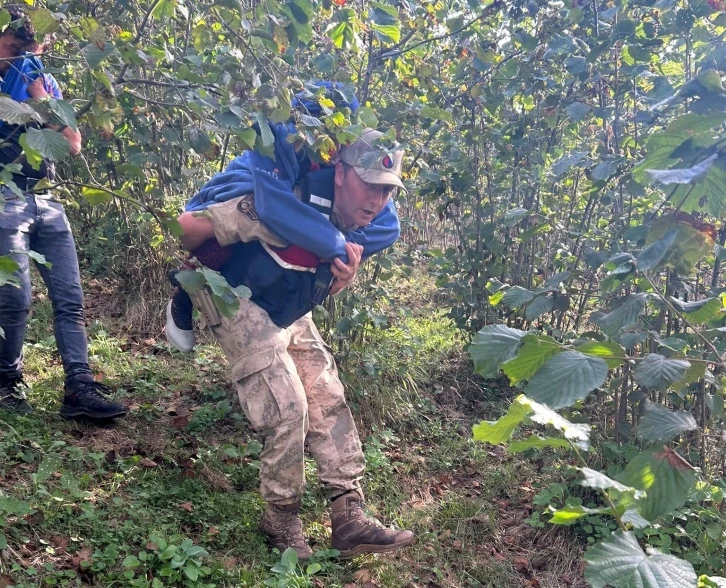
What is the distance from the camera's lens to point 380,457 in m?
3.40

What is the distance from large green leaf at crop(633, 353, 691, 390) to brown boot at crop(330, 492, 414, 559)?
145cm

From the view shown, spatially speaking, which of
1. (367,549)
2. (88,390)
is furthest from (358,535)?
(88,390)

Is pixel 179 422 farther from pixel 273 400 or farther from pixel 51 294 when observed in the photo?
pixel 273 400

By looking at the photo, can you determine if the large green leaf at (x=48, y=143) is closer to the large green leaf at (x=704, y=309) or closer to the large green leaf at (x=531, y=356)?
the large green leaf at (x=531, y=356)

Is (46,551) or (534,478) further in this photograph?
(534,478)

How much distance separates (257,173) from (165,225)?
2.21ft

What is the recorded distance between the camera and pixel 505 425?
3.46 ft

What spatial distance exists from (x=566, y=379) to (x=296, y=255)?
5.03 ft

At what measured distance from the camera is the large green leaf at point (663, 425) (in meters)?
1.38

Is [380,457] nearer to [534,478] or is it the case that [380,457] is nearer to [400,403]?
[400,403]

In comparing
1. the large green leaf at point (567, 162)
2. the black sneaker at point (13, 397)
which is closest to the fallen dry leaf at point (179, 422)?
the black sneaker at point (13, 397)

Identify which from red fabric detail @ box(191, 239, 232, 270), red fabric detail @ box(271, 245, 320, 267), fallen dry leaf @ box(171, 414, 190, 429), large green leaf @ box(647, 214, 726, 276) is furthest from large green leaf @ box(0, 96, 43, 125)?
fallen dry leaf @ box(171, 414, 190, 429)

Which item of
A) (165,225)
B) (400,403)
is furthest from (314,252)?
A: (400,403)

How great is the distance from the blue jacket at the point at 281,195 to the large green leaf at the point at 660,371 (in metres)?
1.32
